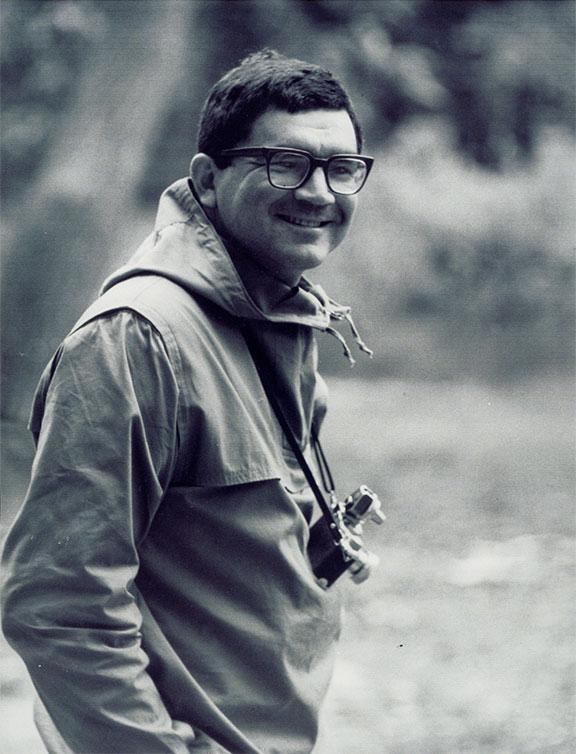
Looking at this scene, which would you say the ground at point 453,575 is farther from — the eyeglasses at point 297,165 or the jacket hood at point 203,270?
the eyeglasses at point 297,165

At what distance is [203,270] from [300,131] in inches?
8.9

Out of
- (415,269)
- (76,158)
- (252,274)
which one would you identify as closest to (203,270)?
(252,274)

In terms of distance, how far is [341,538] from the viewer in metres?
1.56

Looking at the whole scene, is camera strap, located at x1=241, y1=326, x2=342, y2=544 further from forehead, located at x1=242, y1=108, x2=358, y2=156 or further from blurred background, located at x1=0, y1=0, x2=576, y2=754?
blurred background, located at x1=0, y1=0, x2=576, y2=754

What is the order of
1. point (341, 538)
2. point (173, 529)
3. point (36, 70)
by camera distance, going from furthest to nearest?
point (36, 70) → point (341, 538) → point (173, 529)

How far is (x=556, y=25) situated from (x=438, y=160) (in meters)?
0.64

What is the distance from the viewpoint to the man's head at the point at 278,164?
4.58ft

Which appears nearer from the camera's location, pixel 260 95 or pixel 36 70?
pixel 260 95

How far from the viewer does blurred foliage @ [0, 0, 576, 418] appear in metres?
3.34

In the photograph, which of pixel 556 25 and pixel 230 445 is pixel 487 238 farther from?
pixel 230 445

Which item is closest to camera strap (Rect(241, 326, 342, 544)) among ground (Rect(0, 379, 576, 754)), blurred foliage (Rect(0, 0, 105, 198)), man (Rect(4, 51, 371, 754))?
man (Rect(4, 51, 371, 754))

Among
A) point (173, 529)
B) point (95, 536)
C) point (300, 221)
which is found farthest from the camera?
point (300, 221)

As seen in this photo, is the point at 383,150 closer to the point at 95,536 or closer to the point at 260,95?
the point at 260,95

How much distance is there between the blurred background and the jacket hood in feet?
5.54
